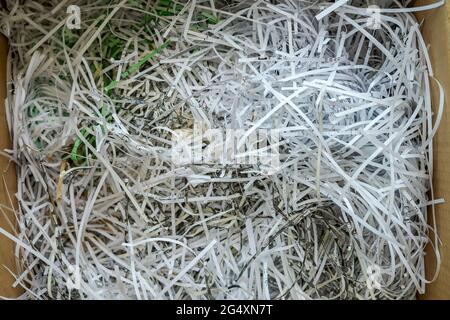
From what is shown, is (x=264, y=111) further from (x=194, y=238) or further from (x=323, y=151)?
(x=194, y=238)

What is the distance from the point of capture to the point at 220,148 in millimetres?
759

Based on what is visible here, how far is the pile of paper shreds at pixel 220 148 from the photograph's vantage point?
2.43 ft

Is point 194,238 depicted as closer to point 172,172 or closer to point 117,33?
point 172,172

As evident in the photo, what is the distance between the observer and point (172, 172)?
0.76m

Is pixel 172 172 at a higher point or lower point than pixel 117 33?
lower

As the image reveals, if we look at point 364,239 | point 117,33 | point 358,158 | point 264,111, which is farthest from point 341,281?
point 117,33

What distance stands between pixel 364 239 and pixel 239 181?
23 centimetres

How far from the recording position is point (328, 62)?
31.1 inches

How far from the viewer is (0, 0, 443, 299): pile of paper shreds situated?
0.74 metres

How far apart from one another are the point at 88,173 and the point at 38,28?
0.91ft
